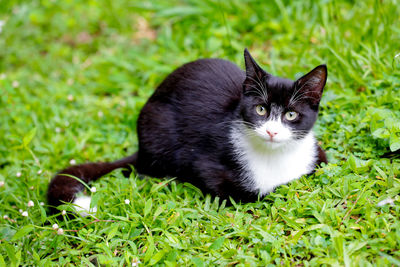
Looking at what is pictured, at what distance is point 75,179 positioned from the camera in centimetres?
315

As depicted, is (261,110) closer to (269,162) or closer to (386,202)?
(269,162)

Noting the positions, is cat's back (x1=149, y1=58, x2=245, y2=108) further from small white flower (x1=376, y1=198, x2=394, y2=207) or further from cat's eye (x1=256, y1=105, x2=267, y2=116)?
small white flower (x1=376, y1=198, x2=394, y2=207)

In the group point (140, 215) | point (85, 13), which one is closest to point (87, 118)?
point (140, 215)

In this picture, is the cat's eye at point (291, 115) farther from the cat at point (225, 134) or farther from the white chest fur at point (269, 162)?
the white chest fur at point (269, 162)

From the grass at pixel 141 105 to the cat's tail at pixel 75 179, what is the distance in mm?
122

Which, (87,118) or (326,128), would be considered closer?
(326,128)

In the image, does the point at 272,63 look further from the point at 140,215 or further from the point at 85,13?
the point at 85,13

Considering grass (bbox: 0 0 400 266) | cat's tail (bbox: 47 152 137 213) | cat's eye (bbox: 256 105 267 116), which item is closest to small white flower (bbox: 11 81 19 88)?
grass (bbox: 0 0 400 266)

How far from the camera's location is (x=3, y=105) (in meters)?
4.26

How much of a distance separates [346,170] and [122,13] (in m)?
3.88

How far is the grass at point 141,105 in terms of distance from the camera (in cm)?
247

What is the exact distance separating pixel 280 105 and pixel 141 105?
1.87m

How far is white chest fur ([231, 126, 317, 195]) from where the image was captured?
284 centimetres

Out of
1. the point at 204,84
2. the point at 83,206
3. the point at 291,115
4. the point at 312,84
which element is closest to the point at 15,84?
the point at 83,206
